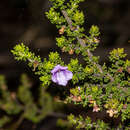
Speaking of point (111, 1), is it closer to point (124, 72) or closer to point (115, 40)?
point (115, 40)

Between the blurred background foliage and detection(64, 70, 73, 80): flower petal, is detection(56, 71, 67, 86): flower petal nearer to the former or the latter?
detection(64, 70, 73, 80): flower petal

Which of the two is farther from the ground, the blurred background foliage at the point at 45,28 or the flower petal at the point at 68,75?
the blurred background foliage at the point at 45,28

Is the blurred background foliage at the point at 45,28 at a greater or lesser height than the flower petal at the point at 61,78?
greater

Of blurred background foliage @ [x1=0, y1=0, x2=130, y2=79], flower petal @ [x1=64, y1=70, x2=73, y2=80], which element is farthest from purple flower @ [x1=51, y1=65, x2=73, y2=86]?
blurred background foliage @ [x1=0, y1=0, x2=130, y2=79]

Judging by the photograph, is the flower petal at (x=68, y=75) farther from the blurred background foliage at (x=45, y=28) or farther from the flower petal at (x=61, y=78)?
the blurred background foliage at (x=45, y=28)

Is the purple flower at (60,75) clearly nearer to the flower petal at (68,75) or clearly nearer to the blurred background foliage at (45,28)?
the flower petal at (68,75)

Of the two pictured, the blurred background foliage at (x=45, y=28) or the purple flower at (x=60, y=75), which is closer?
the purple flower at (x=60, y=75)

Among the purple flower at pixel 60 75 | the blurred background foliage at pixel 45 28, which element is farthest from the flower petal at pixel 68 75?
the blurred background foliage at pixel 45 28

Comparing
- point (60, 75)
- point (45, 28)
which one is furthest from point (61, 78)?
point (45, 28)

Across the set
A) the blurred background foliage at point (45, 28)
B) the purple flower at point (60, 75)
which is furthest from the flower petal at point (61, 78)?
the blurred background foliage at point (45, 28)
